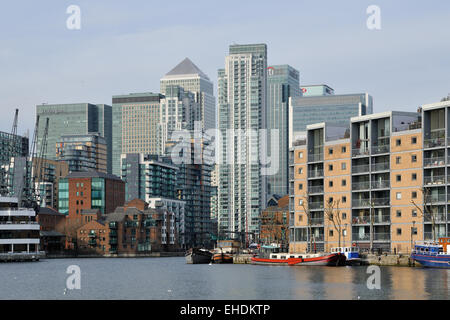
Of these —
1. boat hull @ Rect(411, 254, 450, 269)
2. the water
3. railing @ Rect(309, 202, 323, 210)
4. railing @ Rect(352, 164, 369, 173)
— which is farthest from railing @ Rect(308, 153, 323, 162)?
the water

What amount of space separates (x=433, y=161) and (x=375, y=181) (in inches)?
580

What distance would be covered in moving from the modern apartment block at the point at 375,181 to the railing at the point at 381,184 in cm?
23

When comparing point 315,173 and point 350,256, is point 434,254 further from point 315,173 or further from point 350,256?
point 315,173

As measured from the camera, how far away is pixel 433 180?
15650cm

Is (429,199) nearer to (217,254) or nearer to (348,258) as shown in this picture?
(348,258)

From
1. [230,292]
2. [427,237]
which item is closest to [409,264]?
[427,237]

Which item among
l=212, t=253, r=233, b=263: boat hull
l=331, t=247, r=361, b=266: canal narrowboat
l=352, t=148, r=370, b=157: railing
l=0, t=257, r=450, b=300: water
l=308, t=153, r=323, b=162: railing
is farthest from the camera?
l=212, t=253, r=233, b=263: boat hull

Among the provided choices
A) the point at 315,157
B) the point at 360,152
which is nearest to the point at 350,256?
the point at 360,152

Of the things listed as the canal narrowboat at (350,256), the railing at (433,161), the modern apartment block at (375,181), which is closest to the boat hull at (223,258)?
the modern apartment block at (375,181)

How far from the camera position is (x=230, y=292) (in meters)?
100

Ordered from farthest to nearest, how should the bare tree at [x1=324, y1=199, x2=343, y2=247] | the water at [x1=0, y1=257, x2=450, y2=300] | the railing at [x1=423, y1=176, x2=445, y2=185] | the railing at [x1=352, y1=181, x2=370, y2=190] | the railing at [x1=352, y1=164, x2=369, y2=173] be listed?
the bare tree at [x1=324, y1=199, x2=343, y2=247] → the railing at [x1=352, y1=164, x2=369, y2=173] → the railing at [x1=352, y1=181, x2=370, y2=190] → the railing at [x1=423, y1=176, x2=445, y2=185] → the water at [x1=0, y1=257, x2=450, y2=300]

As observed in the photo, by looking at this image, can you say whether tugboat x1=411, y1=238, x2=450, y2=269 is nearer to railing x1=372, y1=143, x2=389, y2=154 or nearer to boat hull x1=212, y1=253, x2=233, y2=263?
railing x1=372, y1=143, x2=389, y2=154

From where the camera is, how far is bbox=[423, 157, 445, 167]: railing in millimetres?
155500

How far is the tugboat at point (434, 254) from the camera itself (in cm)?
13875
